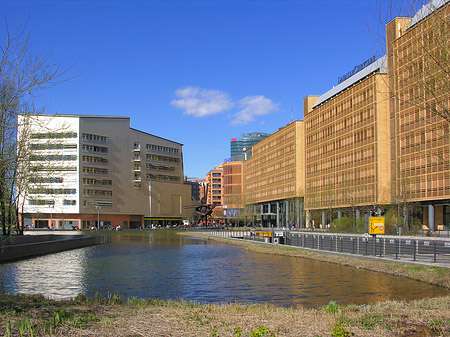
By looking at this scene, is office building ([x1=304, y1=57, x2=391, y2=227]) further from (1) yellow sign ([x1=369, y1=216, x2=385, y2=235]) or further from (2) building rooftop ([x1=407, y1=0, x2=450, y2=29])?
(2) building rooftop ([x1=407, y1=0, x2=450, y2=29])

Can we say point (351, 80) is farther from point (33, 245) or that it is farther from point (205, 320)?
point (205, 320)

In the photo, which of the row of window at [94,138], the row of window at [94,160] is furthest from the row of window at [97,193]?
the row of window at [94,138]

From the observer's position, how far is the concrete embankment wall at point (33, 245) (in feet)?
111

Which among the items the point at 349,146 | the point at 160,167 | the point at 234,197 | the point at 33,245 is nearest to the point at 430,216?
the point at 349,146

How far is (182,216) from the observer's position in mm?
177125

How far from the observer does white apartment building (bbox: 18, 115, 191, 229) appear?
138 meters

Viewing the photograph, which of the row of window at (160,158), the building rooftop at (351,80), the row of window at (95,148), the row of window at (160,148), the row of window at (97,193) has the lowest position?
the row of window at (97,193)

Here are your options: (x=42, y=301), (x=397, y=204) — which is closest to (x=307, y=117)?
(x=397, y=204)

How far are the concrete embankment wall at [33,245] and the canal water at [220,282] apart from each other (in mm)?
1721

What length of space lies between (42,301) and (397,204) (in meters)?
71.1

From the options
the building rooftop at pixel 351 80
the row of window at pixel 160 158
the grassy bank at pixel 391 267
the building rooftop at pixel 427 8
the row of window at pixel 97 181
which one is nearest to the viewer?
the building rooftop at pixel 427 8

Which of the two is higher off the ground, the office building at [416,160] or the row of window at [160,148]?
the row of window at [160,148]

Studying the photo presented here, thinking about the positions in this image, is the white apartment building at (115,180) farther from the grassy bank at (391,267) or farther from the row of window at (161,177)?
the grassy bank at (391,267)

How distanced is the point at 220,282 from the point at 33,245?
22475mm
